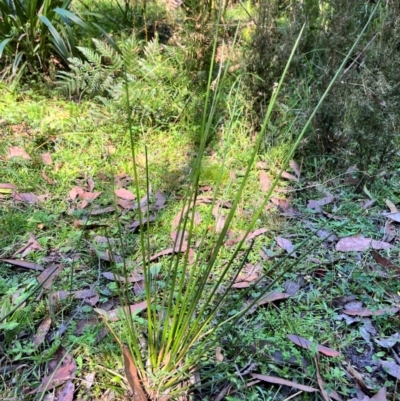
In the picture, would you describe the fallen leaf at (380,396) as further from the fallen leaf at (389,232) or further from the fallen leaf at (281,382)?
the fallen leaf at (389,232)

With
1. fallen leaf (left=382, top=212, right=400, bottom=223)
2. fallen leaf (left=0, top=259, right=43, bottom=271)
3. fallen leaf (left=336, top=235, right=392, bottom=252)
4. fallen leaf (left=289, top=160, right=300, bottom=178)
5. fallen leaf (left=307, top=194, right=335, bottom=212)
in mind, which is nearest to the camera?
fallen leaf (left=0, top=259, right=43, bottom=271)

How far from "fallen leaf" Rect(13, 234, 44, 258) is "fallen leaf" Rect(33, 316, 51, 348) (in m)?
0.38

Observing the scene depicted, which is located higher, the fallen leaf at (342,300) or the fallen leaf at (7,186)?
the fallen leaf at (7,186)

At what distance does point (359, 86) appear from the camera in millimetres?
2141

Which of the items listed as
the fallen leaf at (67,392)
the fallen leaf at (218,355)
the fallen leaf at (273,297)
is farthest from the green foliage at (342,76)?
the fallen leaf at (67,392)

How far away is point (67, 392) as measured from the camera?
1189 millimetres

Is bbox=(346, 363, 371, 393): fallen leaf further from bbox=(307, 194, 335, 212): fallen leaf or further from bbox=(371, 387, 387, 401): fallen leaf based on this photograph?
bbox=(307, 194, 335, 212): fallen leaf

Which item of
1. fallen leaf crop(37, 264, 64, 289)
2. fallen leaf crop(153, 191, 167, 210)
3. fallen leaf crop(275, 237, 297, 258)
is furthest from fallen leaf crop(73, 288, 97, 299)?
fallen leaf crop(275, 237, 297, 258)

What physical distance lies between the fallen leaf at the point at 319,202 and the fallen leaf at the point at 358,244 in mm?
248

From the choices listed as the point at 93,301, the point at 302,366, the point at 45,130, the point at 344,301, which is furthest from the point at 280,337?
the point at 45,130

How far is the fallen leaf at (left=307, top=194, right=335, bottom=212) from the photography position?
2.00m

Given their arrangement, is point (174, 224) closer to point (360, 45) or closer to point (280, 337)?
point (280, 337)

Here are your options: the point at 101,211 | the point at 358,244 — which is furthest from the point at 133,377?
the point at 358,244

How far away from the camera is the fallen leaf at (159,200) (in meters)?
2.00
